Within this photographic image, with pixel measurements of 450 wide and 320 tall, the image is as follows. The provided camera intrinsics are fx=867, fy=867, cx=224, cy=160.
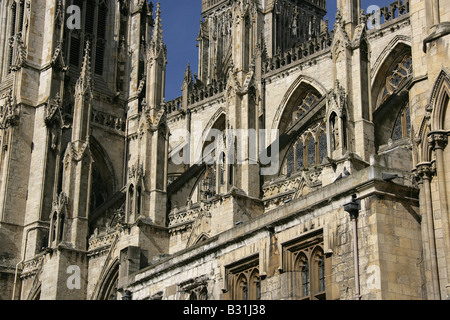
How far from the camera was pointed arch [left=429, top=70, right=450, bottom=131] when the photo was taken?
15.1 metres

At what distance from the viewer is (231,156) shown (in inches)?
1219

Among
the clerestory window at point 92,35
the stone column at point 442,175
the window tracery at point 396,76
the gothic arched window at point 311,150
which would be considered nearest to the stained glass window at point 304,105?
the gothic arched window at point 311,150

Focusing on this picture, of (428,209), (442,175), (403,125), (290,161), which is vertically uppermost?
(290,161)

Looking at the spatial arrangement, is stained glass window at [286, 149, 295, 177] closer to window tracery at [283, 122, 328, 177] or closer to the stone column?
window tracery at [283, 122, 328, 177]

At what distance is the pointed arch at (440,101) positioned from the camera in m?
15.1

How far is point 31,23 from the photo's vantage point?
151 ft

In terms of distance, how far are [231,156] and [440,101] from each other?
1614cm

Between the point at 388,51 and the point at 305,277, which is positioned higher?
the point at 388,51

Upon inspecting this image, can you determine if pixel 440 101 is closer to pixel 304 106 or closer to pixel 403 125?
pixel 403 125

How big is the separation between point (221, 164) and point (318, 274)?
1584 centimetres

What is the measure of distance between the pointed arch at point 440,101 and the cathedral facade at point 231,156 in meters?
0.04

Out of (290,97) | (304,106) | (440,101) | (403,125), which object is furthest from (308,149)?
(440,101)

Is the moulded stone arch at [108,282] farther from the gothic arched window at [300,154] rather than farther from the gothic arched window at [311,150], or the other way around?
the gothic arched window at [311,150]
